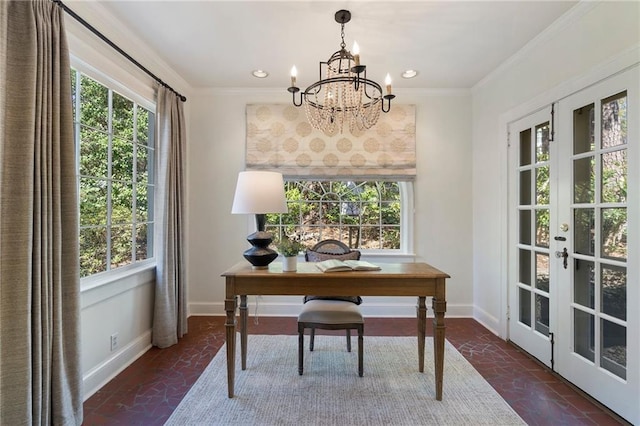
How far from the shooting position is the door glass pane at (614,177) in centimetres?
197

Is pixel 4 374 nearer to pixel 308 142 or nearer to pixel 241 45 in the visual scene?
pixel 241 45

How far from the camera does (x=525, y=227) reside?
9.62ft

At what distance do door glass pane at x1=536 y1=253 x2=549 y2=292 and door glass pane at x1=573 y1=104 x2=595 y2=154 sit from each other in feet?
2.91

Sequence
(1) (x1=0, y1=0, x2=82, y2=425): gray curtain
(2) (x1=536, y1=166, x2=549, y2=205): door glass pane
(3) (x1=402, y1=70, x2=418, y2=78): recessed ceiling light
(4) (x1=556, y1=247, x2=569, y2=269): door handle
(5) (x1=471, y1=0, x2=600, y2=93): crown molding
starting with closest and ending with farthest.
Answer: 1. (1) (x1=0, y1=0, x2=82, y2=425): gray curtain
2. (5) (x1=471, y1=0, x2=600, y2=93): crown molding
3. (4) (x1=556, y1=247, x2=569, y2=269): door handle
4. (2) (x1=536, y1=166, x2=549, y2=205): door glass pane
5. (3) (x1=402, y1=70, x2=418, y2=78): recessed ceiling light

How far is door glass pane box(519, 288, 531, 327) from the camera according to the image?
9.43 feet

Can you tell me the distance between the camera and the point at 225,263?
382cm

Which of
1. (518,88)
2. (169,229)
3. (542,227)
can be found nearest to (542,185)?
(542,227)

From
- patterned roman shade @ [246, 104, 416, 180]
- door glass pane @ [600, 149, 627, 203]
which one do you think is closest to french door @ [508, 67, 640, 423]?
door glass pane @ [600, 149, 627, 203]

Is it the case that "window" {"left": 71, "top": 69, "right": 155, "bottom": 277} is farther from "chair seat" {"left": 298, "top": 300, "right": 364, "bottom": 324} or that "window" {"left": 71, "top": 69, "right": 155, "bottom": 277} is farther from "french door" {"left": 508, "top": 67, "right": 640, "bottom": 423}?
"french door" {"left": 508, "top": 67, "right": 640, "bottom": 423}

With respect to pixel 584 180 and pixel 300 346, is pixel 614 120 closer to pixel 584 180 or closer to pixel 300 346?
pixel 584 180

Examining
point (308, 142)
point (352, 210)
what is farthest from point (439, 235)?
point (308, 142)

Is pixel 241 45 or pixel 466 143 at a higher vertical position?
pixel 241 45

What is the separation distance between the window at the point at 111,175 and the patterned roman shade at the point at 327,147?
1150 millimetres

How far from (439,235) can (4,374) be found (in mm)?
3744
